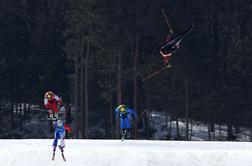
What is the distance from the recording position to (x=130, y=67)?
142 feet

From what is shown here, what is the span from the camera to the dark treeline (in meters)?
39.9

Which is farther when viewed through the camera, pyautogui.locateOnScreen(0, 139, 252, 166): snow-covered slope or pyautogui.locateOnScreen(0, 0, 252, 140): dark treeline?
pyautogui.locateOnScreen(0, 0, 252, 140): dark treeline

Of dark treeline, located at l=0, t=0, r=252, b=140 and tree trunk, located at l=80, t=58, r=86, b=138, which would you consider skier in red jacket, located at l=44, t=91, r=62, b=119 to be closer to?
dark treeline, located at l=0, t=0, r=252, b=140

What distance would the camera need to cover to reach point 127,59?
141 ft

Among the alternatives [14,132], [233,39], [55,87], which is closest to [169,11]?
[233,39]

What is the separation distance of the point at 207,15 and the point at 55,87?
13060 millimetres

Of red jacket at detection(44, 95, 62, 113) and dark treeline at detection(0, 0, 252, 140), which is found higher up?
dark treeline at detection(0, 0, 252, 140)

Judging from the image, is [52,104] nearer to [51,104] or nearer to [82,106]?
[51,104]

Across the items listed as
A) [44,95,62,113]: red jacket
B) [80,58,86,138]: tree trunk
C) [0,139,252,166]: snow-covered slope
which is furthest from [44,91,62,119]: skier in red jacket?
[80,58,86,138]: tree trunk

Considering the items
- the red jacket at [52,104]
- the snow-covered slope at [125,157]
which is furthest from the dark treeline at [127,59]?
the red jacket at [52,104]

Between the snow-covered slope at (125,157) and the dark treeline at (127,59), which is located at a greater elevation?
the dark treeline at (127,59)

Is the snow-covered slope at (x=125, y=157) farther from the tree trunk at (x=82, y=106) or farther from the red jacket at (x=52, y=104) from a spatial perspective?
the tree trunk at (x=82, y=106)

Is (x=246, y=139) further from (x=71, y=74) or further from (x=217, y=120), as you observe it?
(x=71, y=74)

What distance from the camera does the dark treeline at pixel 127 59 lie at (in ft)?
131
